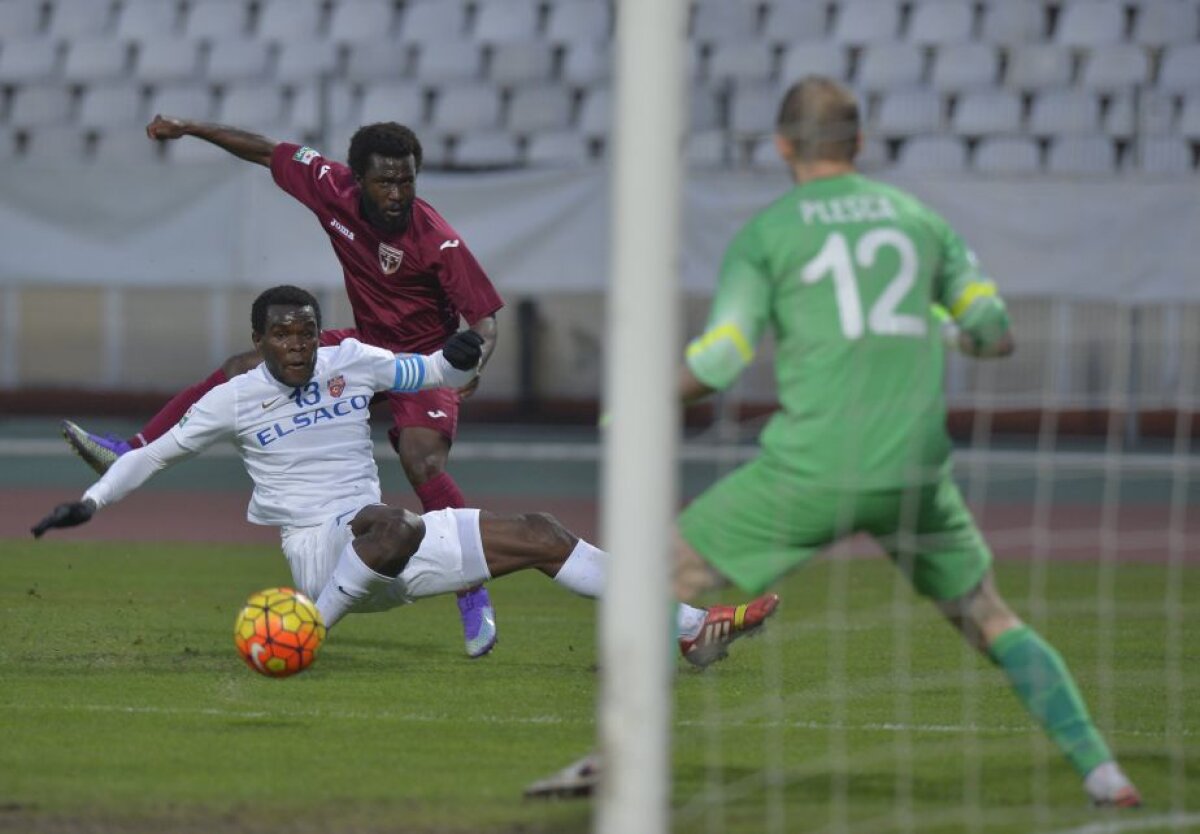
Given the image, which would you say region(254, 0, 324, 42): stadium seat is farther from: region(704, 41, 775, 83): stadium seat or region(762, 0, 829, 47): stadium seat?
region(762, 0, 829, 47): stadium seat

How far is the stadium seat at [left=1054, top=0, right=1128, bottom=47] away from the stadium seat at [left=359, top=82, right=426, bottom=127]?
6594 millimetres

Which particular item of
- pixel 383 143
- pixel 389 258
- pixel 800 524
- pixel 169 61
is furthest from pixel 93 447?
pixel 169 61

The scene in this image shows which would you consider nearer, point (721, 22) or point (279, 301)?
point (279, 301)

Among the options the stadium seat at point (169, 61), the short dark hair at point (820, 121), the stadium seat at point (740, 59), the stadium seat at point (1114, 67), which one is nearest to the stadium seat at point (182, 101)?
the stadium seat at point (169, 61)

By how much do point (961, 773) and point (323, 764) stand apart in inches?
79.4

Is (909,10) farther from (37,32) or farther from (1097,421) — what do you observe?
(37,32)

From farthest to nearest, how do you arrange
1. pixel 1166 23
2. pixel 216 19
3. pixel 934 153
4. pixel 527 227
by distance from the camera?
pixel 216 19, pixel 1166 23, pixel 934 153, pixel 527 227

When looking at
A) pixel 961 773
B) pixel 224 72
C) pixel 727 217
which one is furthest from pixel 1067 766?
pixel 224 72

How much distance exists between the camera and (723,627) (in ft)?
25.8

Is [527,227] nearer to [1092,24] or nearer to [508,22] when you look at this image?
[508,22]

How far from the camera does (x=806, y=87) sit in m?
5.43

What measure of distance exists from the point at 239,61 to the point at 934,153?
777 centimetres

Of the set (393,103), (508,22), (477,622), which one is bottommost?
(477,622)

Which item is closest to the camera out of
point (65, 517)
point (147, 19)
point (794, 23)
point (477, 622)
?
point (65, 517)
